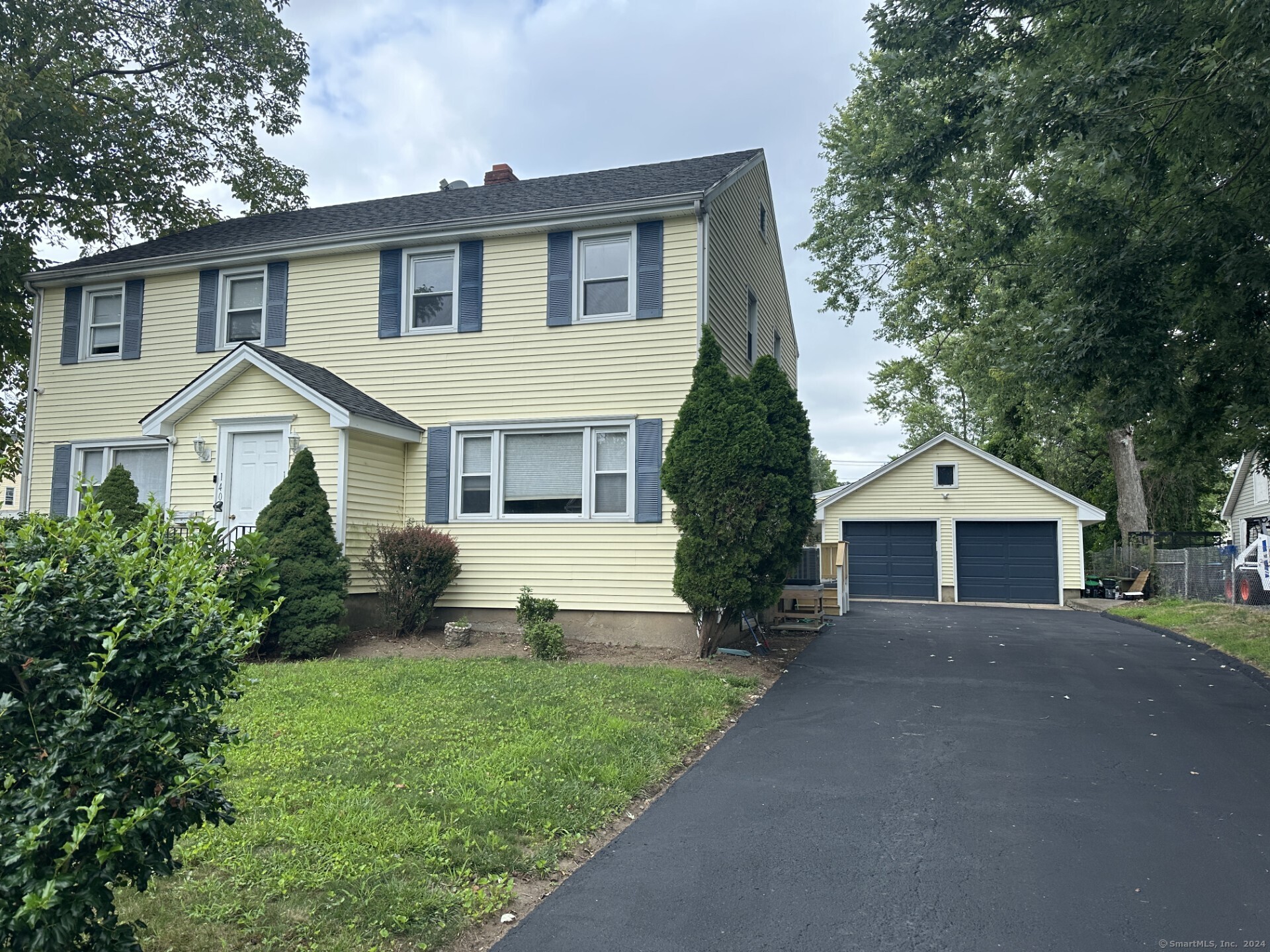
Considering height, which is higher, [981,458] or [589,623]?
[981,458]

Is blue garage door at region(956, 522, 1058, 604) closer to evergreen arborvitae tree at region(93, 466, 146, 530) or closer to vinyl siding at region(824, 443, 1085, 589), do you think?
vinyl siding at region(824, 443, 1085, 589)

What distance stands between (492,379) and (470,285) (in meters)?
1.48

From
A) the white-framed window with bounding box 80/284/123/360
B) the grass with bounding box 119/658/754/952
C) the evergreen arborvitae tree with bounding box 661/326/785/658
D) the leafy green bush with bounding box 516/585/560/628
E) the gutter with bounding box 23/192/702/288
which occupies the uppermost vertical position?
the gutter with bounding box 23/192/702/288

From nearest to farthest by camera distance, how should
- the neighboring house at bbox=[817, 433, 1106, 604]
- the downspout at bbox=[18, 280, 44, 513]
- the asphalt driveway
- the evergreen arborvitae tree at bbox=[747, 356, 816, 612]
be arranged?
the asphalt driveway < the evergreen arborvitae tree at bbox=[747, 356, 816, 612] < the downspout at bbox=[18, 280, 44, 513] < the neighboring house at bbox=[817, 433, 1106, 604]

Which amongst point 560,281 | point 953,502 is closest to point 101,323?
point 560,281

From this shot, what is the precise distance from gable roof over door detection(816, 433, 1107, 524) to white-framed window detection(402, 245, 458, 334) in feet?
48.0

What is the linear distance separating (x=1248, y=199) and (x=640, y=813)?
9.42 m

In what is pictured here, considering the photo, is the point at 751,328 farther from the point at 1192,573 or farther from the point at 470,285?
the point at 1192,573

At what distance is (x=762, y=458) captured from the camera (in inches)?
391

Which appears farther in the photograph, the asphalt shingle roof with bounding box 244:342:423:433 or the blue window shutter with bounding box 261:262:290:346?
the blue window shutter with bounding box 261:262:290:346

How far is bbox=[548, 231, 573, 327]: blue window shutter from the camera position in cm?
1215

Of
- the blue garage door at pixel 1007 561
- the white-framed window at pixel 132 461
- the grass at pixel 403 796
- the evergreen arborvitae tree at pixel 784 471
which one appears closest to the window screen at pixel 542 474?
the evergreen arborvitae tree at pixel 784 471

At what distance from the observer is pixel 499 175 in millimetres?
16609

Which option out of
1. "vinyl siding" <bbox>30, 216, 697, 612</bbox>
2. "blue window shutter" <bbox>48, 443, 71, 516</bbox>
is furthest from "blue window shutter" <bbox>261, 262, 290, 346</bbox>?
"blue window shutter" <bbox>48, 443, 71, 516</bbox>
